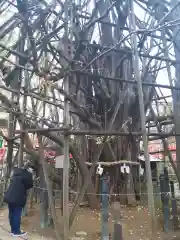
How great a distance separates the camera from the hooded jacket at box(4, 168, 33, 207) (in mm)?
5816

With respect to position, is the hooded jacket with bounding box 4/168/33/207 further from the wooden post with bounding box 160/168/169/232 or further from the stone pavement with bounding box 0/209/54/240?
the wooden post with bounding box 160/168/169/232

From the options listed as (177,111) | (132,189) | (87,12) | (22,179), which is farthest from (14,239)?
(87,12)

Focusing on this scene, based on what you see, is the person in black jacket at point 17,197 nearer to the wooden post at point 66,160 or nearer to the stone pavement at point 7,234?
the stone pavement at point 7,234

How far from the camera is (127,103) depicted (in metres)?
9.44

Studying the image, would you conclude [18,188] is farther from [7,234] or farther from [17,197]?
[7,234]

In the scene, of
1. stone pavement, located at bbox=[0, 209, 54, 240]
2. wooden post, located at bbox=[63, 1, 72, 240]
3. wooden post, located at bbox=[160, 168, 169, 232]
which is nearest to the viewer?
wooden post, located at bbox=[63, 1, 72, 240]

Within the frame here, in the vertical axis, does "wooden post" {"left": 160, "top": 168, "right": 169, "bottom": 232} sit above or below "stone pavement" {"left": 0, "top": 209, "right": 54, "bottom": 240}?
above

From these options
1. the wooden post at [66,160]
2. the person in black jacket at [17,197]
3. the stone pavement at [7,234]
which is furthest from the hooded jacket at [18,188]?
the wooden post at [66,160]

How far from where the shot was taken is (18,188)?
19.4 feet

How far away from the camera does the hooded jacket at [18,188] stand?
582 cm

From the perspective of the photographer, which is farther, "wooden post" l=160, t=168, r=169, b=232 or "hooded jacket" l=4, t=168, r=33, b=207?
"wooden post" l=160, t=168, r=169, b=232

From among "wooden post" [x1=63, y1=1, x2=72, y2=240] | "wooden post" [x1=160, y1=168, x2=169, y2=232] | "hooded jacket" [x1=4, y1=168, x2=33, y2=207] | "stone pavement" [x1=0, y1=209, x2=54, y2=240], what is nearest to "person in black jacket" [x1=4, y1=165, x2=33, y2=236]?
"hooded jacket" [x1=4, y1=168, x2=33, y2=207]

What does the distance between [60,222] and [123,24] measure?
692 centimetres

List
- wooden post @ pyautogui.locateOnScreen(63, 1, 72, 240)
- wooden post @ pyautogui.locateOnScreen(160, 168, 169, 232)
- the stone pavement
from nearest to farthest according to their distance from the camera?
wooden post @ pyautogui.locateOnScreen(63, 1, 72, 240), the stone pavement, wooden post @ pyautogui.locateOnScreen(160, 168, 169, 232)
